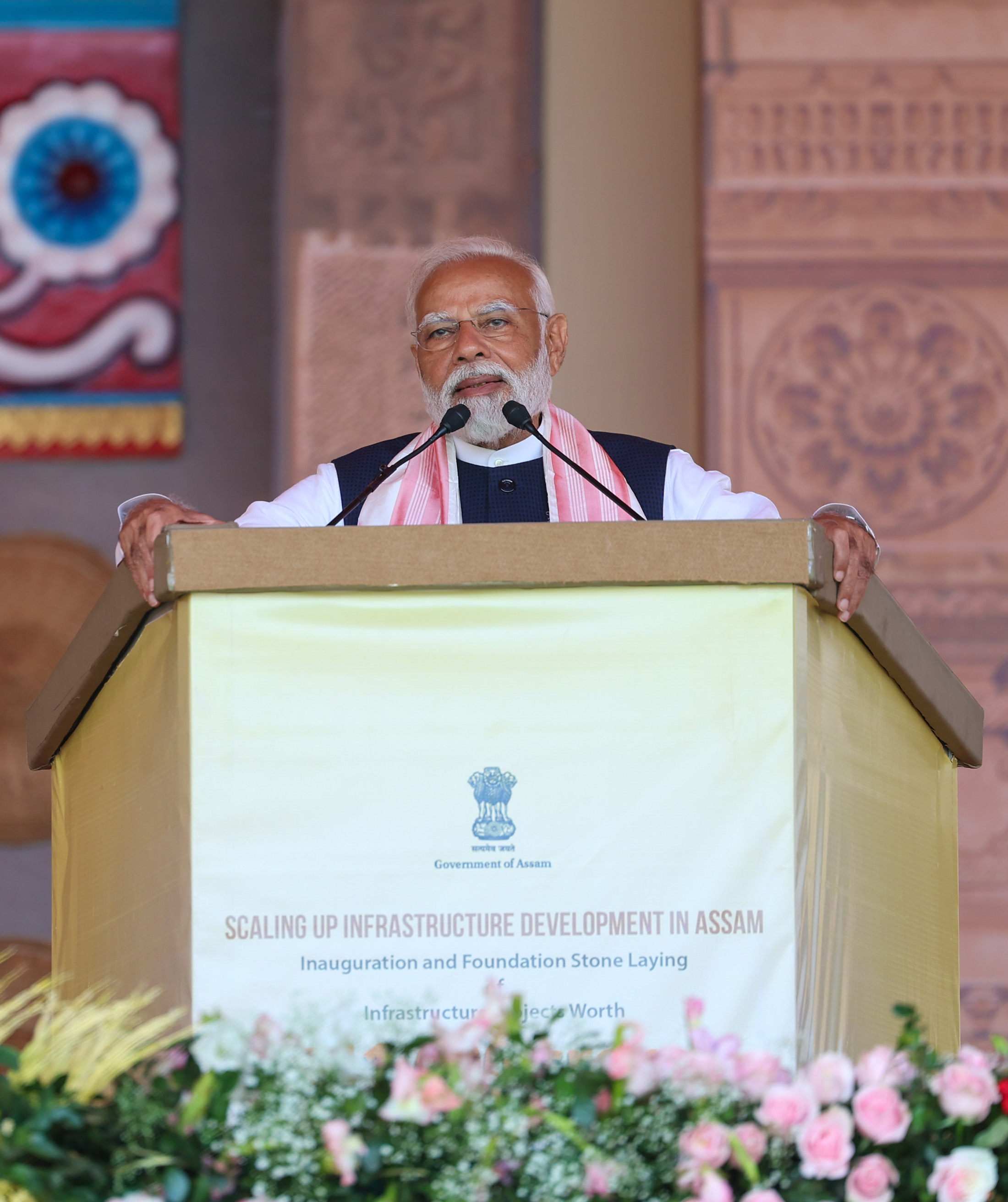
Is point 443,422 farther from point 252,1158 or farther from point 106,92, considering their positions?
point 106,92

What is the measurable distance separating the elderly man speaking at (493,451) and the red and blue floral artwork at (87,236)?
3559mm

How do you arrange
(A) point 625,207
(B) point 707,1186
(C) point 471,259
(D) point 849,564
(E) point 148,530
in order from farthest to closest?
(A) point 625,207, (C) point 471,259, (E) point 148,530, (D) point 849,564, (B) point 707,1186

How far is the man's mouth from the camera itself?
2.89 meters

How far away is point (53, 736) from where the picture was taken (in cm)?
233

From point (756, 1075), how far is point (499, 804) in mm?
394

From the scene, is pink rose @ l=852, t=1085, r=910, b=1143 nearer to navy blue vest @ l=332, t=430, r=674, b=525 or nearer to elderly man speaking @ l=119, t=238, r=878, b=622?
elderly man speaking @ l=119, t=238, r=878, b=622

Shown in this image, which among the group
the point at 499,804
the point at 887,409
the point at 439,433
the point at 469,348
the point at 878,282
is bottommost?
the point at 499,804

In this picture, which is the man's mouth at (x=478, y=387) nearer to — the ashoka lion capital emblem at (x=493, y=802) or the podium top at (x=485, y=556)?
the podium top at (x=485, y=556)

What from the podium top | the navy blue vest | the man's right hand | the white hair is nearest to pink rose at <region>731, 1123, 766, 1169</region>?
the podium top

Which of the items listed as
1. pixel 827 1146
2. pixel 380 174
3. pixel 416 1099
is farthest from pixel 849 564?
pixel 380 174

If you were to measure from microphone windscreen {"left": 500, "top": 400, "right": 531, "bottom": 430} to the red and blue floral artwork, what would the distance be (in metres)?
4.26

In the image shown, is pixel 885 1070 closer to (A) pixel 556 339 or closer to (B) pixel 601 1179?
(B) pixel 601 1179

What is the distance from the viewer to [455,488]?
9.39 feet

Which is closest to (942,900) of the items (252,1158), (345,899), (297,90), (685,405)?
(345,899)
